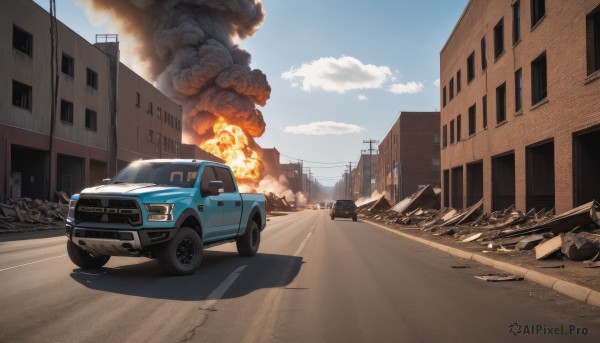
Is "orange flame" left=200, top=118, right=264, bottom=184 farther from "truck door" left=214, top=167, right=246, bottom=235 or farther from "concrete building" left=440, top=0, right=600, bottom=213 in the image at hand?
"truck door" left=214, top=167, right=246, bottom=235

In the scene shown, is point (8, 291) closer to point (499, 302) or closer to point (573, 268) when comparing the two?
point (499, 302)

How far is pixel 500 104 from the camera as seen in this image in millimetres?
23484

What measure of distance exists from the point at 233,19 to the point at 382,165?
36.6 meters

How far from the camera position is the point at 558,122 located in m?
16.1

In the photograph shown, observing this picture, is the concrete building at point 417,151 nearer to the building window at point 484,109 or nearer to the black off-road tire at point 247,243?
the building window at point 484,109

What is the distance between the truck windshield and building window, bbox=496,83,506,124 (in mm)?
18009

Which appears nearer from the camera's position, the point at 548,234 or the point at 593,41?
the point at 548,234

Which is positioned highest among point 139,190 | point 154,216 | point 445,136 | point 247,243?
point 445,136

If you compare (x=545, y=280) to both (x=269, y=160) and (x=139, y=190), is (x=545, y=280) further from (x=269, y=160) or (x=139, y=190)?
(x=269, y=160)

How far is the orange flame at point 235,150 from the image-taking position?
58.3 m

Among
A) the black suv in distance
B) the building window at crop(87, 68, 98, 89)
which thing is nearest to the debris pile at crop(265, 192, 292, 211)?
the black suv in distance

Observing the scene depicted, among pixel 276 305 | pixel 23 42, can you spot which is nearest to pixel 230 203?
pixel 276 305

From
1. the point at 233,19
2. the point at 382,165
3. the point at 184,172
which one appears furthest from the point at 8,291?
the point at 382,165

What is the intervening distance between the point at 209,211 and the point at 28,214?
1784 centimetres
